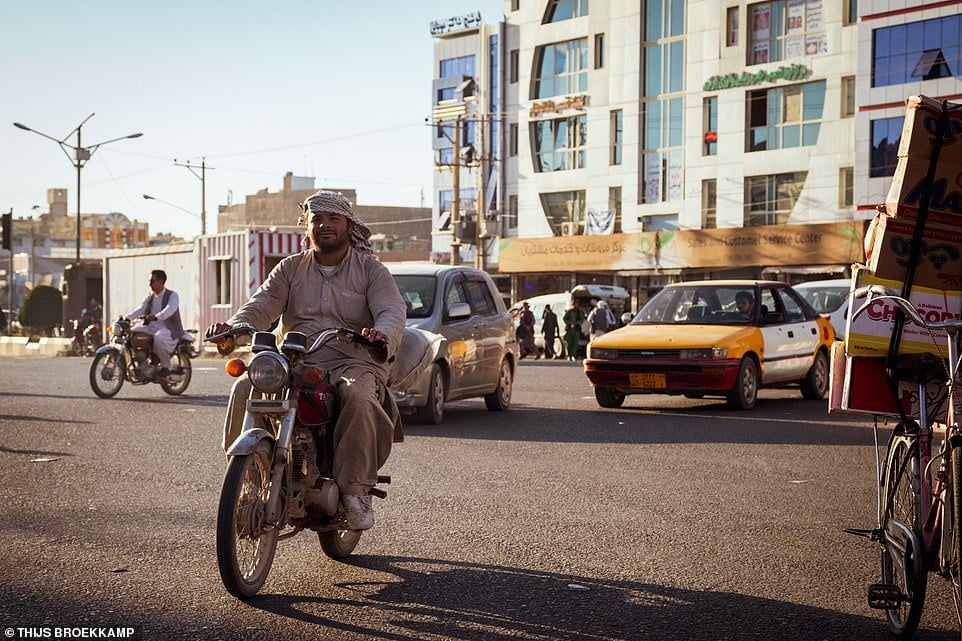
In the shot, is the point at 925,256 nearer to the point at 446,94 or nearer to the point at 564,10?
the point at 564,10

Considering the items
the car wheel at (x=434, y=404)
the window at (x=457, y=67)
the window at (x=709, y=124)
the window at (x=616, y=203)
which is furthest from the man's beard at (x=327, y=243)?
the window at (x=457, y=67)

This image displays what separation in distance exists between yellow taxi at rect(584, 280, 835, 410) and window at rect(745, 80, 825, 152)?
32.7 metres

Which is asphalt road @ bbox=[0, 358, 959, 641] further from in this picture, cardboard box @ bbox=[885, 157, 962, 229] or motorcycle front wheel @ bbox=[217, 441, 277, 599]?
cardboard box @ bbox=[885, 157, 962, 229]

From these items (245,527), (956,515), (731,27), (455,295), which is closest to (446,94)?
(731,27)

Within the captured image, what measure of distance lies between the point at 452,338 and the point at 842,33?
1490 inches

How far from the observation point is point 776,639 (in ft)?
17.0

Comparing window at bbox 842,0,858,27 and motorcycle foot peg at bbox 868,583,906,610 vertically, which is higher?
window at bbox 842,0,858,27

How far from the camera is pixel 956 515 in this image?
4328mm

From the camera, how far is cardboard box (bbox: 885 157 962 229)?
5.56 meters

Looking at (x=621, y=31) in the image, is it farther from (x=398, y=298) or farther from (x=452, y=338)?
(x=398, y=298)

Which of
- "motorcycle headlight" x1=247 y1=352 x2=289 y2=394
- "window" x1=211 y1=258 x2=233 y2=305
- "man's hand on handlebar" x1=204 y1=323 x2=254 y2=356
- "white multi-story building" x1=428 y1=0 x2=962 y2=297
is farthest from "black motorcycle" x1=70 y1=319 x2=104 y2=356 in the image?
"motorcycle headlight" x1=247 y1=352 x2=289 y2=394

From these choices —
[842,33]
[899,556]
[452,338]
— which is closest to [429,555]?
[899,556]

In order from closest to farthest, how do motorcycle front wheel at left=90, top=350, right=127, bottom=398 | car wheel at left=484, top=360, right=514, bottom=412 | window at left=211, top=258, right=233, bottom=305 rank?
car wheel at left=484, top=360, right=514, bottom=412 < motorcycle front wheel at left=90, top=350, right=127, bottom=398 < window at left=211, top=258, right=233, bottom=305

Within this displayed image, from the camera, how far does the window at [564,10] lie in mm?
60562
